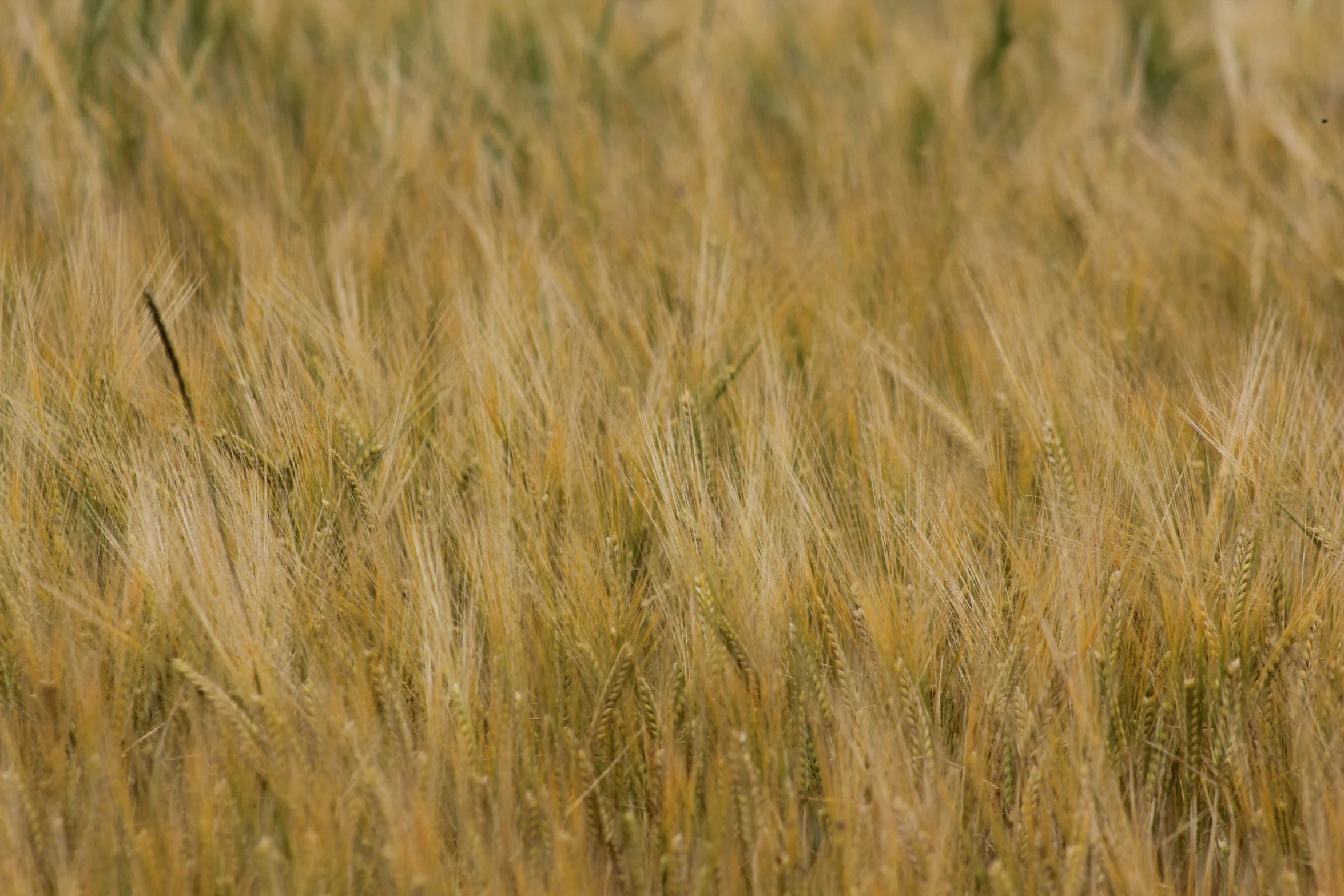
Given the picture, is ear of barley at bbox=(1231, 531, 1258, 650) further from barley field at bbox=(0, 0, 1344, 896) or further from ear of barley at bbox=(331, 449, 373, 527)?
ear of barley at bbox=(331, 449, 373, 527)

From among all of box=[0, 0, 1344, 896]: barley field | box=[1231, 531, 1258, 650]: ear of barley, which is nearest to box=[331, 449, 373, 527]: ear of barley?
box=[0, 0, 1344, 896]: barley field

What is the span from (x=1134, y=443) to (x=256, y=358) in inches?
38.3

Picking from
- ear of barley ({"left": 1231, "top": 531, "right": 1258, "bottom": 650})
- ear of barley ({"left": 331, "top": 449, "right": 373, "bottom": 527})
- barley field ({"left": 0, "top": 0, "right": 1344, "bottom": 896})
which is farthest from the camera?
ear of barley ({"left": 331, "top": 449, "right": 373, "bottom": 527})

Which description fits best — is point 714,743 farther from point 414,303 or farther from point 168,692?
point 414,303

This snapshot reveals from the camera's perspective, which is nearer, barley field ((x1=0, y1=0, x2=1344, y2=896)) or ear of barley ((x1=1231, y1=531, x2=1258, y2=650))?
barley field ((x1=0, y1=0, x2=1344, y2=896))

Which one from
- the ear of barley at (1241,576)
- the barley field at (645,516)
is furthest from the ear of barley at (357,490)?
the ear of barley at (1241,576)

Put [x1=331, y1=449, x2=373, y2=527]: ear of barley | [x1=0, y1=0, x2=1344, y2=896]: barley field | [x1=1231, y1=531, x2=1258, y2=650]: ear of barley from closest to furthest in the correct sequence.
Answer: [x1=0, y1=0, x2=1344, y2=896]: barley field < [x1=1231, y1=531, x2=1258, y2=650]: ear of barley < [x1=331, y1=449, x2=373, y2=527]: ear of barley

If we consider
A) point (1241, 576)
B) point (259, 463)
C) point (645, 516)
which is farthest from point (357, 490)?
point (1241, 576)

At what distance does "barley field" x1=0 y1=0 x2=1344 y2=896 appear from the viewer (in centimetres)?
103

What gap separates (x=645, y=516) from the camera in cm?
131

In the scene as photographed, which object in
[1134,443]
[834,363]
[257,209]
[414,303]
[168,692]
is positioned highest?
[257,209]

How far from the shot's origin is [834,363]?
61.5 inches

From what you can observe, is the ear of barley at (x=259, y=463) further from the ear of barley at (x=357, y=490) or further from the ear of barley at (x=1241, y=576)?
the ear of barley at (x=1241, y=576)

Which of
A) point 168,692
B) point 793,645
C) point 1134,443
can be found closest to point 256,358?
point 168,692
